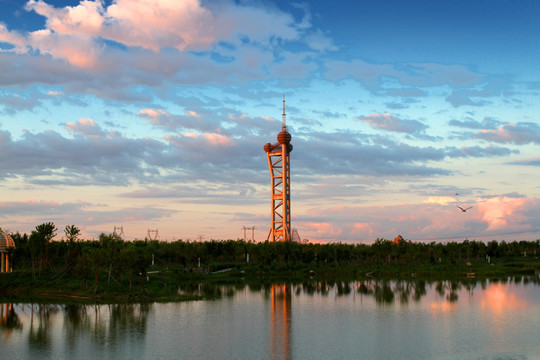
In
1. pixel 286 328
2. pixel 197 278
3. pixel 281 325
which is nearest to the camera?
pixel 286 328

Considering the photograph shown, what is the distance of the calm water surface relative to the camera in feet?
102

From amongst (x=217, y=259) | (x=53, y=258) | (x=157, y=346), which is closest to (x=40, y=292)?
(x=53, y=258)

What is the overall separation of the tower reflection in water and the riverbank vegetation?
411 inches

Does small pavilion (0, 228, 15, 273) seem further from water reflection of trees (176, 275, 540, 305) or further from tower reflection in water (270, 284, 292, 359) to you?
tower reflection in water (270, 284, 292, 359)

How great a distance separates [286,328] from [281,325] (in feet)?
4.97

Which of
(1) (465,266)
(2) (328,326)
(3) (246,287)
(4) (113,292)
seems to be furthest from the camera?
(1) (465,266)

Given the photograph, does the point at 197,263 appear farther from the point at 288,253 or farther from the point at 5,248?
the point at 5,248

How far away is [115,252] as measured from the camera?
2254 inches

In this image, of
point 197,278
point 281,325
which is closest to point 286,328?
point 281,325

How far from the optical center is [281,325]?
4103cm

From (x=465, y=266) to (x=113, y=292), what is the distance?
6854 cm

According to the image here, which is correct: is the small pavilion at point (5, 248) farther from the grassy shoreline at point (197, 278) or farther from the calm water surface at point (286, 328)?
the calm water surface at point (286, 328)

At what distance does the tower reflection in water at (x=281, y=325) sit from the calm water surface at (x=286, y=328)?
67mm

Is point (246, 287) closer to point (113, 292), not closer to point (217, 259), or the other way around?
point (113, 292)
